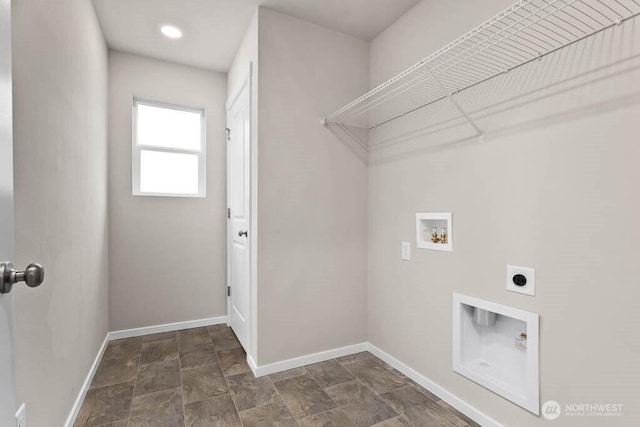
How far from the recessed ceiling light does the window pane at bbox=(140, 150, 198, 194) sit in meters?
1.02

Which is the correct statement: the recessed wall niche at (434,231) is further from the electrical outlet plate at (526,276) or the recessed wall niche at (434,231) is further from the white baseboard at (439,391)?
the white baseboard at (439,391)

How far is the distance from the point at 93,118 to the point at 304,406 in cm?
235

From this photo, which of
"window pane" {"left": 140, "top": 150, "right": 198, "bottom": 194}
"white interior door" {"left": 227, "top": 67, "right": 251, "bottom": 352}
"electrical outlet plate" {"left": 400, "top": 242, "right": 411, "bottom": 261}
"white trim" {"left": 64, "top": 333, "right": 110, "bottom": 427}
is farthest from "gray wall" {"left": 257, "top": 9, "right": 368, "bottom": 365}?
"window pane" {"left": 140, "top": 150, "right": 198, "bottom": 194}

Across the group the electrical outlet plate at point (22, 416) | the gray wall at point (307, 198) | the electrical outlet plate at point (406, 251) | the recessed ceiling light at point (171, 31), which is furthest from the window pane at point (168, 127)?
the electrical outlet plate at point (22, 416)

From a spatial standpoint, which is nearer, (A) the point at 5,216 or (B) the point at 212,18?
(A) the point at 5,216

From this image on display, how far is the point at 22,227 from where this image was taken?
1131 millimetres

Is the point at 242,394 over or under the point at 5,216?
under

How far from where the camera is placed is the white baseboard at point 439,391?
165cm

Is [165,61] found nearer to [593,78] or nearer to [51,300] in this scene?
[51,300]

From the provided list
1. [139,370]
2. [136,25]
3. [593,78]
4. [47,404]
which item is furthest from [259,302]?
[136,25]

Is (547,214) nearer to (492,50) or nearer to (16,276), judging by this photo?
(492,50)

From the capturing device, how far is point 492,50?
1.67 m

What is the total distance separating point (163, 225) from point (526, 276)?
2827 millimetres

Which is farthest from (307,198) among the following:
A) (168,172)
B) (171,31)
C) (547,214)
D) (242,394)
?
(171,31)
